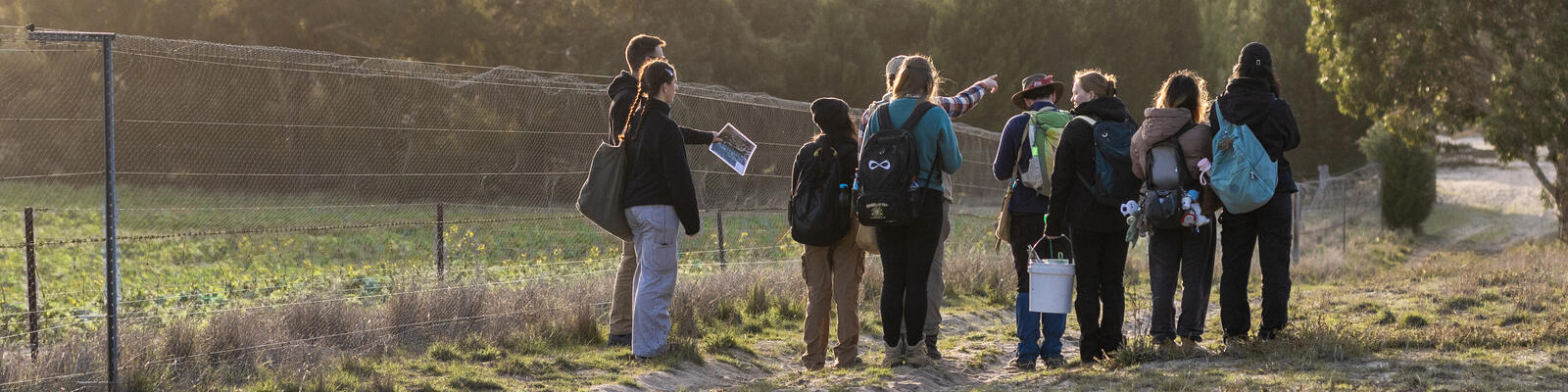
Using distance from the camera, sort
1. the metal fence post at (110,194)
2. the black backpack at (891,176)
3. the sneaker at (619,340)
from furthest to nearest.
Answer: the sneaker at (619,340) → the black backpack at (891,176) → the metal fence post at (110,194)

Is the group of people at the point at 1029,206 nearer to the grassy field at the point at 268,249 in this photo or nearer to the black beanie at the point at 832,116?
the black beanie at the point at 832,116

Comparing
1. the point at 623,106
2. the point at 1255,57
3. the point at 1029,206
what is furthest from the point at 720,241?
the point at 1255,57

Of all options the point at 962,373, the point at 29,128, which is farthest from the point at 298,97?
the point at 962,373

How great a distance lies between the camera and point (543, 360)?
687 cm

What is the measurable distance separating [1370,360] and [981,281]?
5.17 m

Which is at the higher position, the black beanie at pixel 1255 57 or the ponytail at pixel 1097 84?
the black beanie at pixel 1255 57

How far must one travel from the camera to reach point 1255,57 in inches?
247

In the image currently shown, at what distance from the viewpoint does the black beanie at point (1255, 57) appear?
6242 mm

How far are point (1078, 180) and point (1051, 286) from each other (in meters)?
0.49

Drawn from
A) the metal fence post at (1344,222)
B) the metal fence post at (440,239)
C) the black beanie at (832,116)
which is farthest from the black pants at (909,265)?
the metal fence post at (1344,222)

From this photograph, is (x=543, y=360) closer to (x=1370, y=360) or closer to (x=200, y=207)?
(x=200, y=207)

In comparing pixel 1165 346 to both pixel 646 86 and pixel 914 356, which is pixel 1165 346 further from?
pixel 646 86

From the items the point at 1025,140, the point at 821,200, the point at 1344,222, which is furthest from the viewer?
the point at 1344,222

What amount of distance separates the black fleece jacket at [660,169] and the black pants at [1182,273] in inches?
84.9
